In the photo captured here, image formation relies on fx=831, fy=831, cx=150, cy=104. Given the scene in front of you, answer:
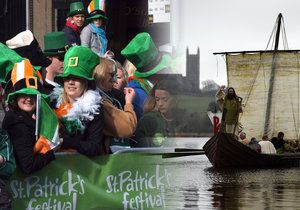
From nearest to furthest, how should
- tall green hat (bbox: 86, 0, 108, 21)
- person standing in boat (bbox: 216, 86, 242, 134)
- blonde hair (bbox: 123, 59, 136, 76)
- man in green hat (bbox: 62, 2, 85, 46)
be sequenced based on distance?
tall green hat (bbox: 86, 0, 108, 21) < man in green hat (bbox: 62, 2, 85, 46) < blonde hair (bbox: 123, 59, 136, 76) < person standing in boat (bbox: 216, 86, 242, 134)

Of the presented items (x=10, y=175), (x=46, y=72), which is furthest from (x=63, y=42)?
(x=10, y=175)

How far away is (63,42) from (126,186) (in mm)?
1118

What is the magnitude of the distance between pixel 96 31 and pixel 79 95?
2.01 ft

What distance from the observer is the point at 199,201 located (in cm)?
1650

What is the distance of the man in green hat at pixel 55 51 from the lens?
5891mm

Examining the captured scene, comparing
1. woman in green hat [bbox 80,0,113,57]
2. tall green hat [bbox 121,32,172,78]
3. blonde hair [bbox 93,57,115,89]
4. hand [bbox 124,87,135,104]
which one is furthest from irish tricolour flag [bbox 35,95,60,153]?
tall green hat [bbox 121,32,172,78]

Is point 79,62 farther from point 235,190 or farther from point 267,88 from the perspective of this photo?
point 267,88

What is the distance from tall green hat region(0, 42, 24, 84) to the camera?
5414 mm

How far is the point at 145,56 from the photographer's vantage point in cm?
603

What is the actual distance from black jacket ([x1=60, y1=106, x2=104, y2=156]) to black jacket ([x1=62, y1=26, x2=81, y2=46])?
0.74 meters

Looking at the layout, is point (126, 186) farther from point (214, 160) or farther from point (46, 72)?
point (214, 160)

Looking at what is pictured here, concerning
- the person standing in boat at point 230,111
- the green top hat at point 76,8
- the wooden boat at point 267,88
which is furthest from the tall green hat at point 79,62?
the wooden boat at point 267,88

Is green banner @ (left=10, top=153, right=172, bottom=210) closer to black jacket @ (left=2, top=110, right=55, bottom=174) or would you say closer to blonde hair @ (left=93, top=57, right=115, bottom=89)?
black jacket @ (left=2, top=110, right=55, bottom=174)

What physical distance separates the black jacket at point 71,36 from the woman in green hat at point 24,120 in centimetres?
78
